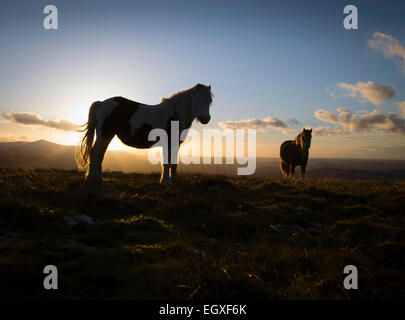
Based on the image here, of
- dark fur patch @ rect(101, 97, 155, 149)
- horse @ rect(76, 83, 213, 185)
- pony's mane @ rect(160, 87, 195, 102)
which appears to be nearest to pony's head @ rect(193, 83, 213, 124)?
horse @ rect(76, 83, 213, 185)

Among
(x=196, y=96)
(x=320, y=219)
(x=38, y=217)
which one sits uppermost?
(x=196, y=96)

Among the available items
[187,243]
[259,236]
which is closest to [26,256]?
[187,243]

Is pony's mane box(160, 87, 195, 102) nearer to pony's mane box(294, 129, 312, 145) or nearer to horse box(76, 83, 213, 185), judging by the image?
horse box(76, 83, 213, 185)

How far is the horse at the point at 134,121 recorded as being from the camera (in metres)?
8.21

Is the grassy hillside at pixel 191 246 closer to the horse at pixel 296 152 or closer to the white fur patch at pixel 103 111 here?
the white fur patch at pixel 103 111

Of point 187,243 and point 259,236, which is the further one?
point 259,236

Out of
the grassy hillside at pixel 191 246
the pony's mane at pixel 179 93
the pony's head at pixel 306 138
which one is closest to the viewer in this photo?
the grassy hillside at pixel 191 246

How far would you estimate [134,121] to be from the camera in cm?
837

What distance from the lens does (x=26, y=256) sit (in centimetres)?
301

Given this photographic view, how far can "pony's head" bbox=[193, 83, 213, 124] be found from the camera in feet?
30.2

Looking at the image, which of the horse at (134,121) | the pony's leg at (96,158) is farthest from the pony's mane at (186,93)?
the pony's leg at (96,158)

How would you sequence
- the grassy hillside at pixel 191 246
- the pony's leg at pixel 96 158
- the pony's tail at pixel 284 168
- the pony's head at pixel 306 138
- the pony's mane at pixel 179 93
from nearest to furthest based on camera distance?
1. the grassy hillside at pixel 191 246
2. the pony's leg at pixel 96 158
3. the pony's mane at pixel 179 93
4. the pony's head at pixel 306 138
5. the pony's tail at pixel 284 168
